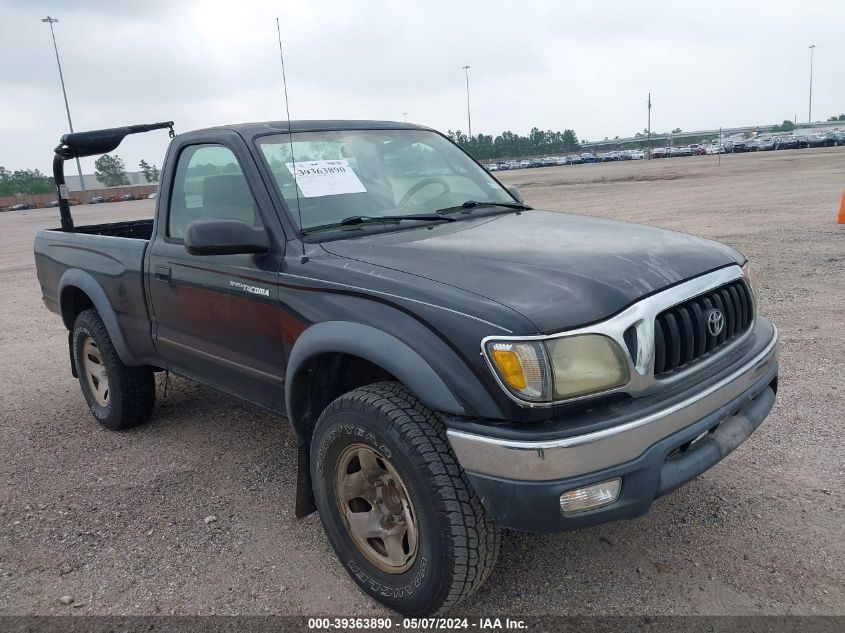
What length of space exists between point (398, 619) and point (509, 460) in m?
0.94

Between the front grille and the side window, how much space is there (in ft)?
6.19

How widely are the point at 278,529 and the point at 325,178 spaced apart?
1703 mm

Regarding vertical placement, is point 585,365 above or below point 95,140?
below

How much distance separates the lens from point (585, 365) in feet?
7.20

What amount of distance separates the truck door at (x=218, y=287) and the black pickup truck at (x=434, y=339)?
13mm

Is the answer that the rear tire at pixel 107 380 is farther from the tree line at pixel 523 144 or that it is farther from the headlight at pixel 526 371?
the tree line at pixel 523 144

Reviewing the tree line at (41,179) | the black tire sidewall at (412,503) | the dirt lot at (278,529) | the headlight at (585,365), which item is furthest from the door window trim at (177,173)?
the tree line at (41,179)

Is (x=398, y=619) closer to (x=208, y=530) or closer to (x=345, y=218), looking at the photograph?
(x=208, y=530)

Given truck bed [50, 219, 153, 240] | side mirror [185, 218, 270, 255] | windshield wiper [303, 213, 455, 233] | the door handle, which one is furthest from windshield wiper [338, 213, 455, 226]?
truck bed [50, 219, 153, 240]

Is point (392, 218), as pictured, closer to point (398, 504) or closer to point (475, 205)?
point (475, 205)

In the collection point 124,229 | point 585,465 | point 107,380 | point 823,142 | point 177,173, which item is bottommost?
point 107,380

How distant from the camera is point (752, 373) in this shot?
8.85 ft

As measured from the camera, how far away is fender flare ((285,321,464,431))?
2.26 m

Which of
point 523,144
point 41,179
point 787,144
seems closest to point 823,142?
point 787,144
